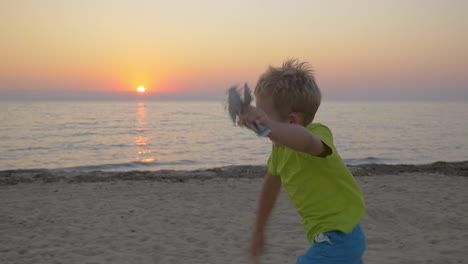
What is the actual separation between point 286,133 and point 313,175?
68cm

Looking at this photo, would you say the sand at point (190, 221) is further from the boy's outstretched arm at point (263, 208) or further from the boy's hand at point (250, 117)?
the boy's hand at point (250, 117)

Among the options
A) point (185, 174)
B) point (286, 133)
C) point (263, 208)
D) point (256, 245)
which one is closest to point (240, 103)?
point (286, 133)

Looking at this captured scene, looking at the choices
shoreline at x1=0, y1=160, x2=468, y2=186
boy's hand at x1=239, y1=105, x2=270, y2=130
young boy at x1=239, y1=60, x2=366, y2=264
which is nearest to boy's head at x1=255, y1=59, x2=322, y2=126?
young boy at x1=239, y1=60, x2=366, y2=264

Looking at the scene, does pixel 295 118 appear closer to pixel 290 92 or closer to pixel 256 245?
pixel 290 92

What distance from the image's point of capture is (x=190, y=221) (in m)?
7.03

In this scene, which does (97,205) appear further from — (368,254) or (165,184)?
(368,254)

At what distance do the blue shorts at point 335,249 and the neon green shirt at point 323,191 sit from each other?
40 millimetres

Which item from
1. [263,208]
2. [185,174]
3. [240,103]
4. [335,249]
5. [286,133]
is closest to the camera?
[240,103]

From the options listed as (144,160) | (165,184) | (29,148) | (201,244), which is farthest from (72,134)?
(201,244)

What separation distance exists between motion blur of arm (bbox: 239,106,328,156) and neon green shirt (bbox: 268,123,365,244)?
0.29 m

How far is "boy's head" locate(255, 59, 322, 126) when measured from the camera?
1.86 metres

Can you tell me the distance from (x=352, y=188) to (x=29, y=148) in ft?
75.8

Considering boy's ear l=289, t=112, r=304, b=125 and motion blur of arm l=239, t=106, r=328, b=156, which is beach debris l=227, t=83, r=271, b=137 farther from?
boy's ear l=289, t=112, r=304, b=125

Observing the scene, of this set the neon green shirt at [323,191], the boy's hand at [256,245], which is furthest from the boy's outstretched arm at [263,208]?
the neon green shirt at [323,191]
